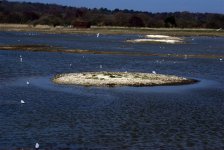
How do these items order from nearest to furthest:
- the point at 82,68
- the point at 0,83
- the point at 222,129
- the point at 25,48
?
1. the point at 222,129
2. the point at 0,83
3. the point at 82,68
4. the point at 25,48

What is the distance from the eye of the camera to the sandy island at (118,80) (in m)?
36.7

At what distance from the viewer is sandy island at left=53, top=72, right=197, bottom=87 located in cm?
3672

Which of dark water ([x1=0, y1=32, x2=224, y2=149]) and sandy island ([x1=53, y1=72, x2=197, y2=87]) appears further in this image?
sandy island ([x1=53, y1=72, x2=197, y2=87])

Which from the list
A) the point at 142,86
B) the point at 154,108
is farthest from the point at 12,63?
the point at 154,108

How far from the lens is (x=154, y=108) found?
27.6 metres

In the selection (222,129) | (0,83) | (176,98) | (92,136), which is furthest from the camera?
(0,83)

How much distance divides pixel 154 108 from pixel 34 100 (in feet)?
21.8

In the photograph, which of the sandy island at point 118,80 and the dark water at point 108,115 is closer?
the dark water at point 108,115

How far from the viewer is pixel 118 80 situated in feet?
123

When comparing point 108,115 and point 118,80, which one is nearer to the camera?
point 108,115

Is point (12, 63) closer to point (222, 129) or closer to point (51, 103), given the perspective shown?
point (51, 103)

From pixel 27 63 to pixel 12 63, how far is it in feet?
5.23

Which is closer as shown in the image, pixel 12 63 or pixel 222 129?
pixel 222 129

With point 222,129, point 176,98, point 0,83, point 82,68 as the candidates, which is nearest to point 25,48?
point 82,68
